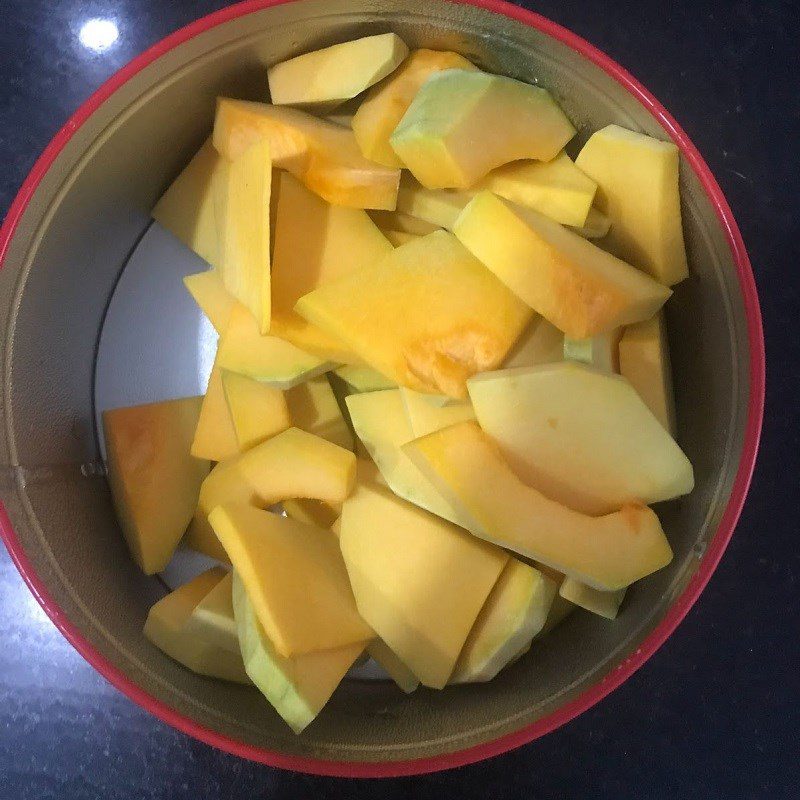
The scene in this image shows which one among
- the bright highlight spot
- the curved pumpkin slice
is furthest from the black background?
the curved pumpkin slice

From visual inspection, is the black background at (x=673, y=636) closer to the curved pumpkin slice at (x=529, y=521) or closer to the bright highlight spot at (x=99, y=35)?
the bright highlight spot at (x=99, y=35)

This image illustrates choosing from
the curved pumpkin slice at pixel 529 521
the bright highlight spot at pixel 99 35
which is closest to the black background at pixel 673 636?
the bright highlight spot at pixel 99 35

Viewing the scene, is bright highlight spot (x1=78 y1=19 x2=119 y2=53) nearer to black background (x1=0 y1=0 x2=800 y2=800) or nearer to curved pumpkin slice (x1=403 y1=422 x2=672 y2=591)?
black background (x1=0 y1=0 x2=800 y2=800)

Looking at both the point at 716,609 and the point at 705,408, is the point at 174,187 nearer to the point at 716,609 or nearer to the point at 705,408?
the point at 705,408

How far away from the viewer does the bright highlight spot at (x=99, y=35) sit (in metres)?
0.70

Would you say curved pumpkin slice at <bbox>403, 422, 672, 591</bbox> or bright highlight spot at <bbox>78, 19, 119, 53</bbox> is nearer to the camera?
curved pumpkin slice at <bbox>403, 422, 672, 591</bbox>

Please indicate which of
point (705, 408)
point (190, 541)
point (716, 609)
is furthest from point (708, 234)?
point (190, 541)

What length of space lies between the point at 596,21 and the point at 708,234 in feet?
1.03

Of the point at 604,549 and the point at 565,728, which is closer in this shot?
the point at 604,549

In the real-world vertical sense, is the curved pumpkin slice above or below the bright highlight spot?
below

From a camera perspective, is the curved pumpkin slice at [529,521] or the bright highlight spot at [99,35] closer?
the curved pumpkin slice at [529,521]

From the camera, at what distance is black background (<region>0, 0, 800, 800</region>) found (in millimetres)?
678

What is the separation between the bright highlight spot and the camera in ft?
2.30

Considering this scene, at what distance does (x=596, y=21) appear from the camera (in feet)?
2.33
